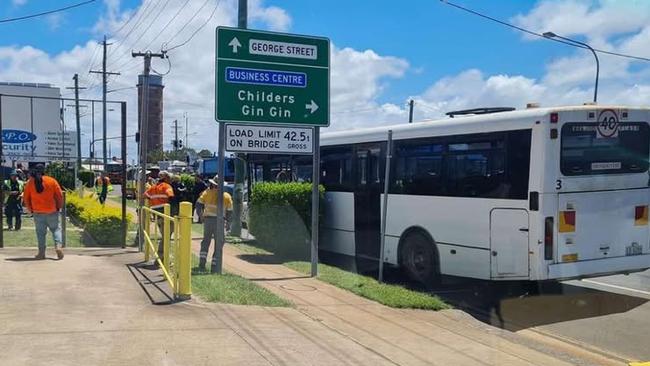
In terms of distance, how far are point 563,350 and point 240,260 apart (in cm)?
727

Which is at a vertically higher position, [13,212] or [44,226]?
[44,226]

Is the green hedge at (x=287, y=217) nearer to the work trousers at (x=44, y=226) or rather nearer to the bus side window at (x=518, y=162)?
the work trousers at (x=44, y=226)

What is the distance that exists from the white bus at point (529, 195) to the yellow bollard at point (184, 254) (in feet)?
14.1

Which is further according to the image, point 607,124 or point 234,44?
point 234,44

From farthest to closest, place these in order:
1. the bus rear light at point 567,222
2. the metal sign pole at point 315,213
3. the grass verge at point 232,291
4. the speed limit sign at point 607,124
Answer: the metal sign pole at point 315,213, the speed limit sign at point 607,124, the bus rear light at point 567,222, the grass verge at point 232,291

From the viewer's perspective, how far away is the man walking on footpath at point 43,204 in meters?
11.1

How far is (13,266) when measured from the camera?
10227mm

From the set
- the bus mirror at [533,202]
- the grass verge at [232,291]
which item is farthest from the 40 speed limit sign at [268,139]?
the bus mirror at [533,202]

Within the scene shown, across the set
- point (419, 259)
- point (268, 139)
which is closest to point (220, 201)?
point (268, 139)

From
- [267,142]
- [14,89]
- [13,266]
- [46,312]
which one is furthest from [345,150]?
[14,89]

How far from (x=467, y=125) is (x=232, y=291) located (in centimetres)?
437

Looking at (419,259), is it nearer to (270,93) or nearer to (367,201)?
(367,201)

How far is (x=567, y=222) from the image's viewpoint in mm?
9023

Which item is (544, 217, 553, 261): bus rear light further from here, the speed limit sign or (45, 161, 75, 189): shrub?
(45, 161, 75, 189): shrub
